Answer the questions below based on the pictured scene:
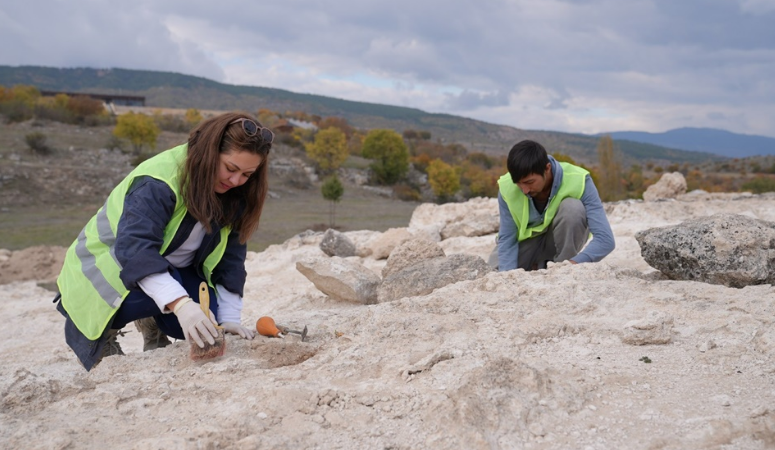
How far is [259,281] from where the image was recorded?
6660 millimetres

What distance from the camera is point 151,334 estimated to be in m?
2.97

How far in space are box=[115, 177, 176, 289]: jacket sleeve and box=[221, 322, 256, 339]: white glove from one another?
20.2 inches

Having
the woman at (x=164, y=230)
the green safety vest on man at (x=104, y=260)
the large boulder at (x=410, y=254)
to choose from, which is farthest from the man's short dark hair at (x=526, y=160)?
the green safety vest on man at (x=104, y=260)

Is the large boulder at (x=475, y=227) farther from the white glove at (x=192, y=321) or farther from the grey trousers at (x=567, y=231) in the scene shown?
the white glove at (x=192, y=321)

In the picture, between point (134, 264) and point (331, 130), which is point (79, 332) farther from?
point (331, 130)

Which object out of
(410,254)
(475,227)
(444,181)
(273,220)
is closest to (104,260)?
(410,254)

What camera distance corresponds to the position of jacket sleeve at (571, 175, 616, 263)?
3.81 metres

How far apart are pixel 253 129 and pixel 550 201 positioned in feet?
7.55

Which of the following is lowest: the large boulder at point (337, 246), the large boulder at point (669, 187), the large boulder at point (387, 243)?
the large boulder at point (337, 246)

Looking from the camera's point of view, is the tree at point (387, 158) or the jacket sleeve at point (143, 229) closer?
the jacket sleeve at point (143, 229)

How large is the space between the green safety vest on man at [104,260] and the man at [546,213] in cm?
202

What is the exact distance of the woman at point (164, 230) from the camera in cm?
228

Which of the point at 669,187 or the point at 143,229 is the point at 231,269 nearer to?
the point at 143,229

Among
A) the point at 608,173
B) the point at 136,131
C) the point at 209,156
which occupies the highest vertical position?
the point at 209,156
